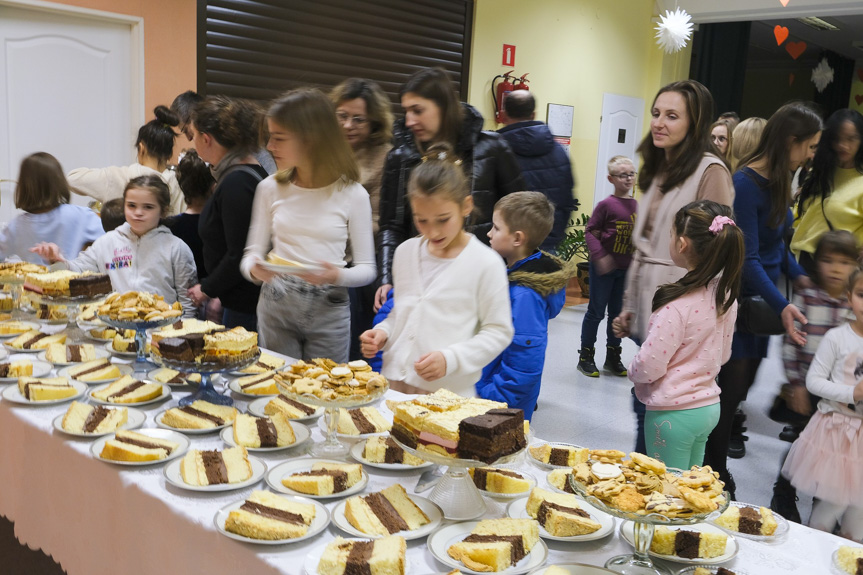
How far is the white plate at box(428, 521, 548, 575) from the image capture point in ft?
3.97

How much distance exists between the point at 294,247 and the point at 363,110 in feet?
2.91

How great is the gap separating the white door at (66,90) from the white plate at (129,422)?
363cm

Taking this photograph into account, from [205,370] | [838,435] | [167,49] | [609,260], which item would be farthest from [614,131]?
[205,370]

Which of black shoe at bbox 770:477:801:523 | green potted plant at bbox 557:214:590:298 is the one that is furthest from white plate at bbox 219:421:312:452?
green potted plant at bbox 557:214:590:298

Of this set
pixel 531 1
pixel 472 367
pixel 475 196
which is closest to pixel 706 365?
pixel 472 367

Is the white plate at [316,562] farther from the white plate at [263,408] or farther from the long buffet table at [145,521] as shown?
the white plate at [263,408]

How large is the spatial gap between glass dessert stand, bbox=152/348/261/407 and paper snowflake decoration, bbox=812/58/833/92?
12941mm

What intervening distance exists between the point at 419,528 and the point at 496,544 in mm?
170

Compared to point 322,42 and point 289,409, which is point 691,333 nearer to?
point 289,409

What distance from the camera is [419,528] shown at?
1.33m

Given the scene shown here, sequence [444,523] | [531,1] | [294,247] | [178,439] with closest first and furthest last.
Answer: 1. [444,523]
2. [178,439]
3. [294,247]
4. [531,1]

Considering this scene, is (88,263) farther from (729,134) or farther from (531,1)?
(531,1)

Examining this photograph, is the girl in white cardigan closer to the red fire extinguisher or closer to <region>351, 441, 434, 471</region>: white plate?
<region>351, 441, 434, 471</region>: white plate

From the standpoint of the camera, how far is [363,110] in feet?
10.0
